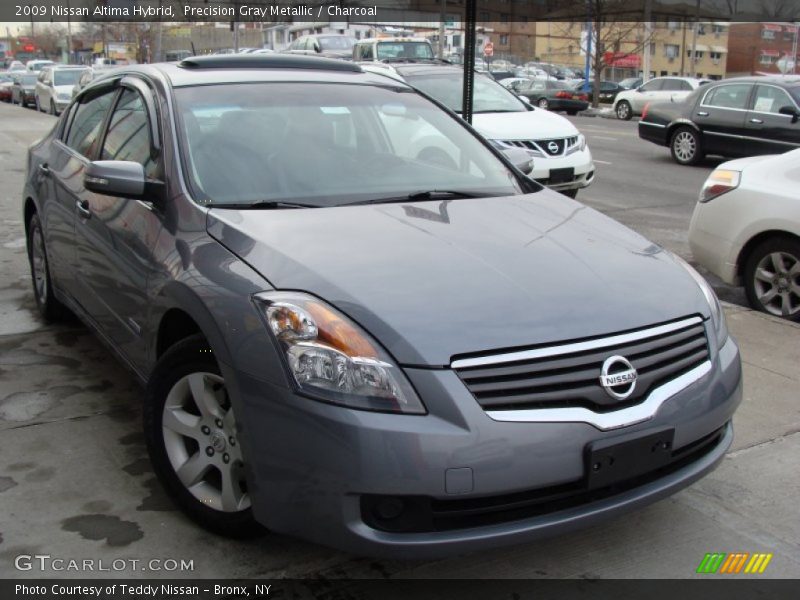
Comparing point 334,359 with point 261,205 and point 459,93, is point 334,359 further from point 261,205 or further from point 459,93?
point 459,93

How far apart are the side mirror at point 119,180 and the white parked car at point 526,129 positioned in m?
6.37

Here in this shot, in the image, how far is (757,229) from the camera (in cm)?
604

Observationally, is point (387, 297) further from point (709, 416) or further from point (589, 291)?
point (709, 416)

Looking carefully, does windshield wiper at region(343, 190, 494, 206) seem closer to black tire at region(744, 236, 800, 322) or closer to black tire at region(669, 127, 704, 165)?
black tire at region(744, 236, 800, 322)

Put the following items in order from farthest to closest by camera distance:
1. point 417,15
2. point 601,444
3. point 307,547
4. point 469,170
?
point 417,15 → point 469,170 → point 307,547 → point 601,444

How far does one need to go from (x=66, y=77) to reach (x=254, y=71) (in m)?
24.9

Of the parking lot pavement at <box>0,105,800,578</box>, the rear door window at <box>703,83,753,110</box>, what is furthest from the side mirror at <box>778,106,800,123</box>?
the parking lot pavement at <box>0,105,800,578</box>

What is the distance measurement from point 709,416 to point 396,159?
185 centimetres

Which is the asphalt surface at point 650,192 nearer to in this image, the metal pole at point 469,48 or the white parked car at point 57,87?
the metal pole at point 469,48

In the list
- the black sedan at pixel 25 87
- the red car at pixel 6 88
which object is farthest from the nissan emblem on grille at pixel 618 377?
the red car at pixel 6 88

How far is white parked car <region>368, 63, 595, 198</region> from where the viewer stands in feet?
33.2

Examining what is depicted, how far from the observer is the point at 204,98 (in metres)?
3.87

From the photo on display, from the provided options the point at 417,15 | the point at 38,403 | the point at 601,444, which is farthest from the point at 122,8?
the point at 601,444

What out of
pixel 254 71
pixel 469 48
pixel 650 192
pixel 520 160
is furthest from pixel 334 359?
pixel 650 192
